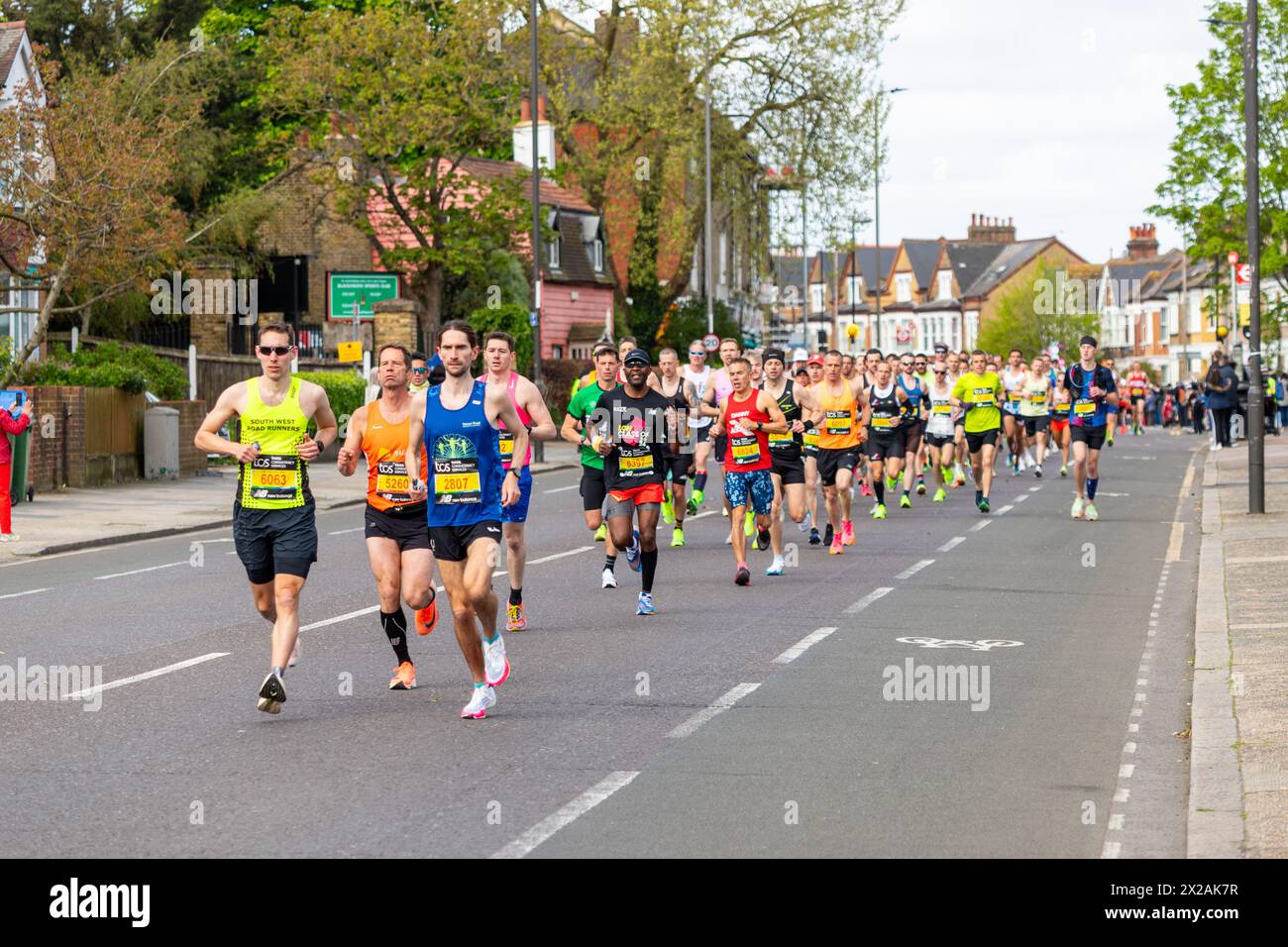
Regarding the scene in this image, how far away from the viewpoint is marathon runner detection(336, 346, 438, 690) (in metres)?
9.98

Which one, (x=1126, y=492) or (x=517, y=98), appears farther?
(x=517, y=98)

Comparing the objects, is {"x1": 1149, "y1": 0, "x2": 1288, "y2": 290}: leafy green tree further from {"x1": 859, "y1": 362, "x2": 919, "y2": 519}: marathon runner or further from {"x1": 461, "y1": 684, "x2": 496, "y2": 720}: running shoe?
{"x1": 461, "y1": 684, "x2": 496, "y2": 720}: running shoe

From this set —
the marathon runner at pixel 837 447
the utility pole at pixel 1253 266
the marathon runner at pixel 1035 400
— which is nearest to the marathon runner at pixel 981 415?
the utility pole at pixel 1253 266

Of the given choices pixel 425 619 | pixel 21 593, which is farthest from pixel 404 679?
pixel 21 593

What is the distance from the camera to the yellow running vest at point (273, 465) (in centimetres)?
942

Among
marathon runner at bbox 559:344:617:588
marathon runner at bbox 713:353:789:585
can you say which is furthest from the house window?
marathon runner at bbox 713:353:789:585

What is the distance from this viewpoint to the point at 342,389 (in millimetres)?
36031

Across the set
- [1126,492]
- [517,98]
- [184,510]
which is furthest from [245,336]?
[1126,492]

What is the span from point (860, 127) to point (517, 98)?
8881 mm

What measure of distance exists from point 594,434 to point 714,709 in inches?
171

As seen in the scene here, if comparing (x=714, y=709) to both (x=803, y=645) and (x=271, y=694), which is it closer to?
(x=271, y=694)

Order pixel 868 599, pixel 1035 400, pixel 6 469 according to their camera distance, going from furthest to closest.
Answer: pixel 1035 400, pixel 6 469, pixel 868 599

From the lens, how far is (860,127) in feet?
156
